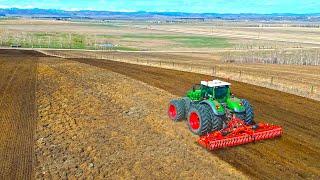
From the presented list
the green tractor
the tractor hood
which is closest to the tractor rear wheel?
the green tractor

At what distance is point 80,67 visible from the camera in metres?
36.4

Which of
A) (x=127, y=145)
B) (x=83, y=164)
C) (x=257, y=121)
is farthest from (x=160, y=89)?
(x=83, y=164)

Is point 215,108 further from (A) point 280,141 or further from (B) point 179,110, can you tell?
(A) point 280,141

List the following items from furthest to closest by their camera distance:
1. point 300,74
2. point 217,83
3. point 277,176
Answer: point 300,74 < point 217,83 < point 277,176

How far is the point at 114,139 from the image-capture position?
1633 cm

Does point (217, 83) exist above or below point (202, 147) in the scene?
above

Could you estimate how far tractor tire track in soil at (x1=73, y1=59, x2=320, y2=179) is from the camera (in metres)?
13.4

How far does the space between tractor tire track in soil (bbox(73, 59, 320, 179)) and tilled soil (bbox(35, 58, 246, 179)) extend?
87 centimetres

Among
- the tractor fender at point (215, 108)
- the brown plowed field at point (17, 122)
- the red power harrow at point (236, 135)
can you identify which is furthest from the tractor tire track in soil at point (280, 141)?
the brown plowed field at point (17, 122)

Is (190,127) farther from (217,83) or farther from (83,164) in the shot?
(83,164)

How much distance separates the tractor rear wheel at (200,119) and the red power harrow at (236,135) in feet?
1.00

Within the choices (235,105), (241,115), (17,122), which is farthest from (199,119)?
(17,122)

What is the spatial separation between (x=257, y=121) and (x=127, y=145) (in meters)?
6.67

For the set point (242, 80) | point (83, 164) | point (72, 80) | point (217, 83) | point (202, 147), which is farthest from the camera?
point (242, 80)
